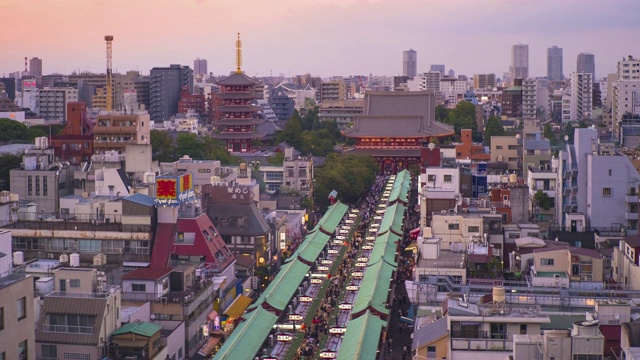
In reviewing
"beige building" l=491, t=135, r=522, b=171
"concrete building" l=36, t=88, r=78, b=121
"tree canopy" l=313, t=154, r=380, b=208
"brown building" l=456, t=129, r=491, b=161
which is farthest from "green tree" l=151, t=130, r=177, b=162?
"concrete building" l=36, t=88, r=78, b=121

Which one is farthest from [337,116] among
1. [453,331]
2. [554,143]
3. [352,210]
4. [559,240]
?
[453,331]

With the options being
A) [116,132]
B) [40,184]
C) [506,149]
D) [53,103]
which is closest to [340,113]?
[53,103]

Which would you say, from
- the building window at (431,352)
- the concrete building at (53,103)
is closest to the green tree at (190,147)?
the building window at (431,352)

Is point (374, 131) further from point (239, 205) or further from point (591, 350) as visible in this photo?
point (591, 350)

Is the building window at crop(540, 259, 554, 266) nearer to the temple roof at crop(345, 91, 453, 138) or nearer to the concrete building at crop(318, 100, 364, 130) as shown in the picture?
the temple roof at crop(345, 91, 453, 138)

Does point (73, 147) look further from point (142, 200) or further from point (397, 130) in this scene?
point (397, 130)

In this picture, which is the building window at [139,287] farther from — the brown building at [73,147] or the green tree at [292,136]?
the green tree at [292,136]
